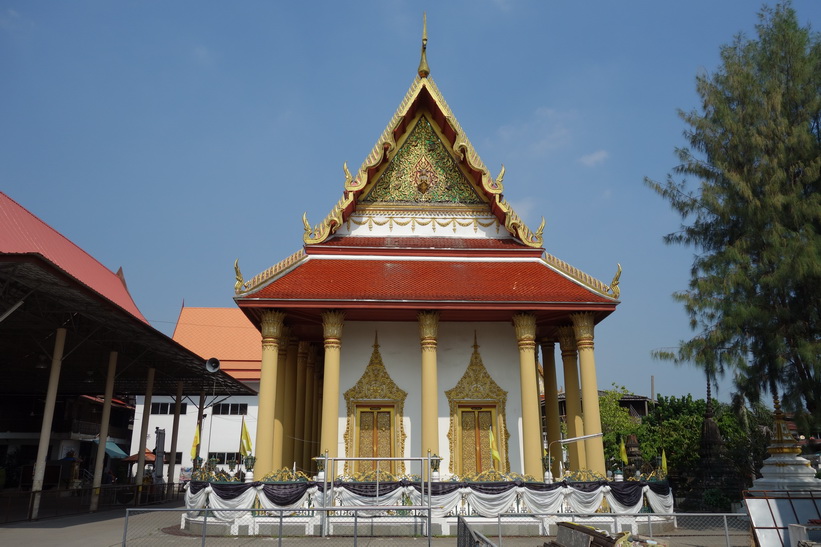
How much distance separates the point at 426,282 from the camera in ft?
52.0

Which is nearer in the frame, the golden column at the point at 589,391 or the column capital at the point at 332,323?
the golden column at the point at 589,391

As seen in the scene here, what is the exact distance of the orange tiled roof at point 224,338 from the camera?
36500 millimetres

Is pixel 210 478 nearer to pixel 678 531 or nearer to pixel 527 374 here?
pixel 527 374

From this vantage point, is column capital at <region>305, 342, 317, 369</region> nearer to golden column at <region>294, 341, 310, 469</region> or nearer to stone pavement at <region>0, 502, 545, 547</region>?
golden column at <region>294, 341, 310, 469</region>

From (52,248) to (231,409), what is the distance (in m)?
17.2

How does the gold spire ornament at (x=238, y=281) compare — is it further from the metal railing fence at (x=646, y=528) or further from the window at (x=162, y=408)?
the window at (x=162, y=408)

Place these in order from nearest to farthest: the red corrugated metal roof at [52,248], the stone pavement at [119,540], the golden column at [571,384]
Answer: the stone pavement at [119,540] → the golden column at [571,384] → the red corrugated metal roof at [52,248]

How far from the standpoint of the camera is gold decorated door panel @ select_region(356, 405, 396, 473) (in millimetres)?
15992

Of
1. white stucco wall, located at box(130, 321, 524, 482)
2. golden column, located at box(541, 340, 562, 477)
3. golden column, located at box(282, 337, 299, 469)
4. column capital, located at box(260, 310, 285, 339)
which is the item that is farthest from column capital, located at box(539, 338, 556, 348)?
column capital, located at box(260, 310, 285, 339)

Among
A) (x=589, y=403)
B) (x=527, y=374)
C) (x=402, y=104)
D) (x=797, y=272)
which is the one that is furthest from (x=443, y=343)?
(x=797, y=272)

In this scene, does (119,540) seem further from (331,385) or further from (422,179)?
(422,179)

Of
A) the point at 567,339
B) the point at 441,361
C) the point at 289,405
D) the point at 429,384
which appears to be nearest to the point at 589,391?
the point at 567,339

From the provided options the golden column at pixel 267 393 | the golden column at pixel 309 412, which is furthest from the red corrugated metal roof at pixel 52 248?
the golden column at pixel 309 412

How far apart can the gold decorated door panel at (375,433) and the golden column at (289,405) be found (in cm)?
210
